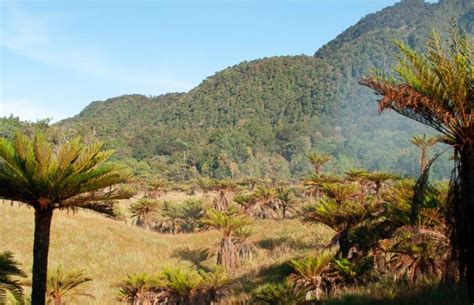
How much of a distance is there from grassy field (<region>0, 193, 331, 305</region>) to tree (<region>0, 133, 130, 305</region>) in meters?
7.90

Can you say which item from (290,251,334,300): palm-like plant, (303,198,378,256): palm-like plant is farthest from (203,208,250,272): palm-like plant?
(290,251,334,300): palm-like plant

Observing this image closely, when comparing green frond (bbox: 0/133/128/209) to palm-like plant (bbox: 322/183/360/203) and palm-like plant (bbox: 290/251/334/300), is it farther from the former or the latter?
palm-like plant (bbox: 322/183/360/203)

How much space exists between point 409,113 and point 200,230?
25469 mm

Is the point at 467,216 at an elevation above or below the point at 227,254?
above

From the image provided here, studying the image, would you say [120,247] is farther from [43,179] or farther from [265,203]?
[43,179]

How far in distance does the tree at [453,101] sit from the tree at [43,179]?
5447mm

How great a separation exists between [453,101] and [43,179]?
7.17 meters

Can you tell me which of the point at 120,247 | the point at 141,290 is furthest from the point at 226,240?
the point at 120,247

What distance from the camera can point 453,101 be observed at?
7211mm

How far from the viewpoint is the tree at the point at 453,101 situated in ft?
22.7

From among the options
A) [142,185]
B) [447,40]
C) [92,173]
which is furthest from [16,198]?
[142,185]

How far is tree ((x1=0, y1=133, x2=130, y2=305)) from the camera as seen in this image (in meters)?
7.50

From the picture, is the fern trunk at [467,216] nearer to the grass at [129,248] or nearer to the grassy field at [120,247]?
the grass at [129,248]

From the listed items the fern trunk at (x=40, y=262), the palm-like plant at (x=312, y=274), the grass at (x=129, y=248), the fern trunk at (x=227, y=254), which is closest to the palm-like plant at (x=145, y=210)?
the grass at (x=129, y=248)
